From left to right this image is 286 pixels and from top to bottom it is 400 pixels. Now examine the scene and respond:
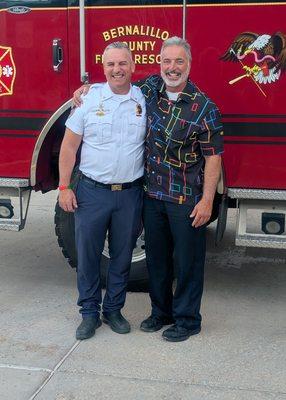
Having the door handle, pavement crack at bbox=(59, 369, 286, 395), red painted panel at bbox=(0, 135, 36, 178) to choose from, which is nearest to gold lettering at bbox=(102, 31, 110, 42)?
the door handle

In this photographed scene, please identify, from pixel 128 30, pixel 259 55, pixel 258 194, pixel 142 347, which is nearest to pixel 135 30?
pixel 128 30

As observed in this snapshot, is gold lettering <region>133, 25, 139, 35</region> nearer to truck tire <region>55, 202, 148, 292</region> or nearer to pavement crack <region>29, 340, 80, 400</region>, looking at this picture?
truck tire <region>55, 202, 148, 292</region>

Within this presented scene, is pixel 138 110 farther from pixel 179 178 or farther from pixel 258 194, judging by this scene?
pixel 258 194

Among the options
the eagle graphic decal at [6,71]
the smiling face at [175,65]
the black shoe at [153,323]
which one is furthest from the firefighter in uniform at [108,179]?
the eagle graphic decal at [6,71]

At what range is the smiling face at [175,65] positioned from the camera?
3.30 metres

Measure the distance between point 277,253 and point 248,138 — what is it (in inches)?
79.3

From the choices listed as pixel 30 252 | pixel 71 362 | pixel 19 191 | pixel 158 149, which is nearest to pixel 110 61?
pixel 158 149

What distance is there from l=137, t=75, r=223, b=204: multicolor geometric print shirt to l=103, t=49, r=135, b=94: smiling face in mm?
197

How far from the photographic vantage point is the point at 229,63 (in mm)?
3826

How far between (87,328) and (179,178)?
1104 mm

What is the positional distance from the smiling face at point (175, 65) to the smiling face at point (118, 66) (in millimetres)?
210

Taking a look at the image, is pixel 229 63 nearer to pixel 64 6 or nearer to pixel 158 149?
pixel 158 149

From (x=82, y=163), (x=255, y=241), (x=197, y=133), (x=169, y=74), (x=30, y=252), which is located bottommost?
(x=30, y=252)

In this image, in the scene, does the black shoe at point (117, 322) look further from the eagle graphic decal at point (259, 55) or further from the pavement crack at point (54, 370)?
the eagle graphic decal at point (259, 55)
